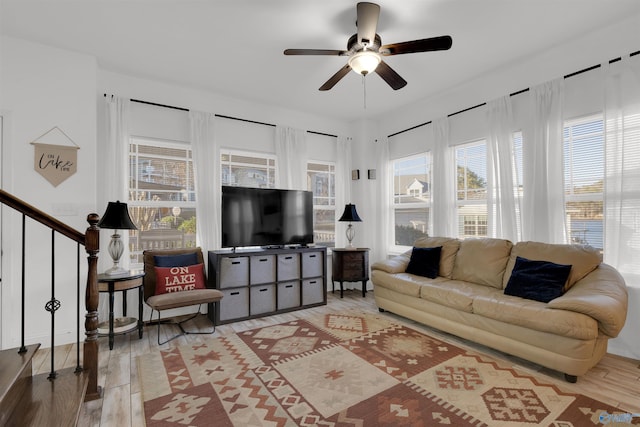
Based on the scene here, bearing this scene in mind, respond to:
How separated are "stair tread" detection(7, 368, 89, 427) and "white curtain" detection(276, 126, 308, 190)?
10.7 feet

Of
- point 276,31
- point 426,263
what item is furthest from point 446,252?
point 276,31

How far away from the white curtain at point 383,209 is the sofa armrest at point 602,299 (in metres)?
2.81

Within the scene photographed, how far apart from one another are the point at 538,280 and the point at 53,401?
3.70 meters

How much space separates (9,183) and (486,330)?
15.2 feet

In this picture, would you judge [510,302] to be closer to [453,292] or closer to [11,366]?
[453,292]

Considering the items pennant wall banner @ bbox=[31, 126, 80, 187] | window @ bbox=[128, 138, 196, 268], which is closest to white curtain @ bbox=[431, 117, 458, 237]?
window @ bbox=[128, 138, 196, 268]

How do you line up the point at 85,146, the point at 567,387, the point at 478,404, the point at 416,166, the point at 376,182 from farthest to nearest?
the point at 376,182 < the point at 416,166 < the point at 85,146 < the point at 567,387 < the point at 478,404

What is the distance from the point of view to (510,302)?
8.81 ft

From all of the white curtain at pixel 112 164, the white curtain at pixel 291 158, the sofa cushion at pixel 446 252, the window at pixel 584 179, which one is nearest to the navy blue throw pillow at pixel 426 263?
the sofa cushion at pixel 446 252

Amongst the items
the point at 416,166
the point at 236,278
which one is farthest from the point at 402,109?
the point at 236,278

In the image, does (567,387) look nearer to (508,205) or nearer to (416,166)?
(508,205)

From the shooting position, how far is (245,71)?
364cm

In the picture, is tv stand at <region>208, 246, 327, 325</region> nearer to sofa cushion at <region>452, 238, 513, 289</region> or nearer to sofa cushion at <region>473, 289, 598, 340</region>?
sofa cushion at <region>452, 238, 513, 289</region>

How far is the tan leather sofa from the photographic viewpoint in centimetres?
224
